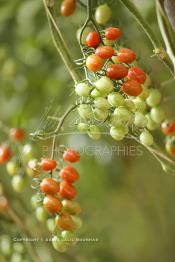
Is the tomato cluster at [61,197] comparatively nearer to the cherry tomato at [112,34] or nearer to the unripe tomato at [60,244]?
the unripe tomato at [60,244]

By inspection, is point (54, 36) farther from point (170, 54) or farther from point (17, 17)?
point (17, 17)

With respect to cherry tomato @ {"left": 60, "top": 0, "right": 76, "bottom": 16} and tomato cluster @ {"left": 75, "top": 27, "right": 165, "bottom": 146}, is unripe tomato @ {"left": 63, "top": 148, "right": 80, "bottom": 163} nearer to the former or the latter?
tomato cluster @ {"left": 75, "top": 27, "right": 165, "bottom": 146}

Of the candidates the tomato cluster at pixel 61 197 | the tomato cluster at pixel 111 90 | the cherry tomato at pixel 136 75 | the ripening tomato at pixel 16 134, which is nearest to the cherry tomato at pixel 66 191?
the tomato cluster at pixel 61 197

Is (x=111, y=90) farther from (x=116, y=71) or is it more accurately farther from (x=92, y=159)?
(x=92, y=159)

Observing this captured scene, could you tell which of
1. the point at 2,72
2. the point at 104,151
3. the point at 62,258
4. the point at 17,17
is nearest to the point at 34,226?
the point at 62,258

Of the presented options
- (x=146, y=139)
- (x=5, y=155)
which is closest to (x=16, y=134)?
(x=5, y=155)
